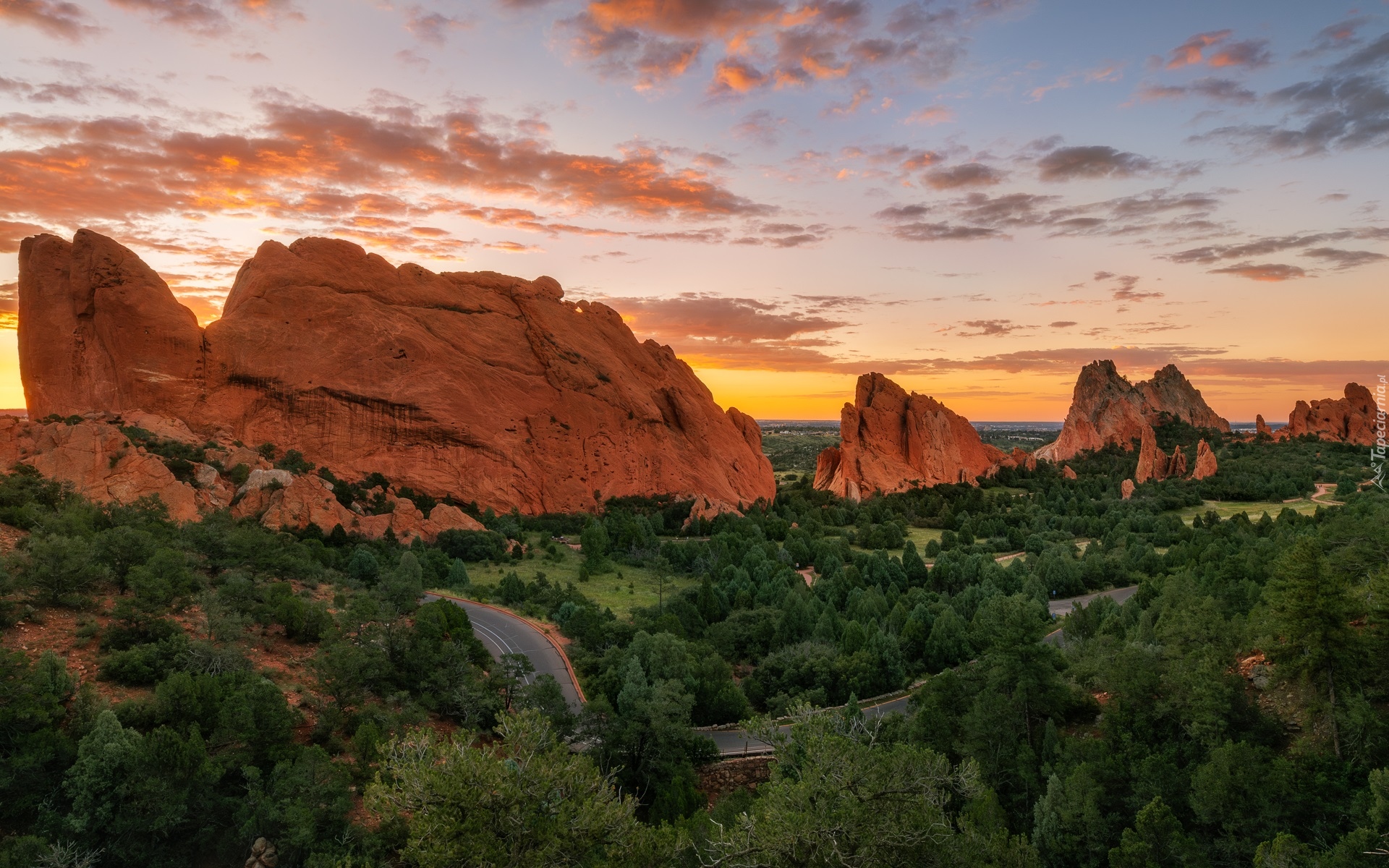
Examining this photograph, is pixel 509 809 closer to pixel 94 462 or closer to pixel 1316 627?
pixel 1316 627

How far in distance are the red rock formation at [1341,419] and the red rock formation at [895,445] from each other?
5260cm

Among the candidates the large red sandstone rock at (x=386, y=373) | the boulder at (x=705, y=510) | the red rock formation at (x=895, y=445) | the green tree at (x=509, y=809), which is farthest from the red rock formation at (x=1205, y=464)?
the green tree at (x=509, y=809)

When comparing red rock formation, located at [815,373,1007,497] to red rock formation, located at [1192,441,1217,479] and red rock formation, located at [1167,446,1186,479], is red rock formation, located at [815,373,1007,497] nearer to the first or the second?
red rock formation, located at [1167,446,1186,479]

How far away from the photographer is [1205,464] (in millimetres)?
93000

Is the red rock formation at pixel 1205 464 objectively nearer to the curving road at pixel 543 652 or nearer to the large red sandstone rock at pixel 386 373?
the large red sandstone rock at pixel 386 373

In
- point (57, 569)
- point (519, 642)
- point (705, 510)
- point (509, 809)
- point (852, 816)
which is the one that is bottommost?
point (519, 642)

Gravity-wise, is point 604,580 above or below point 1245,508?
below

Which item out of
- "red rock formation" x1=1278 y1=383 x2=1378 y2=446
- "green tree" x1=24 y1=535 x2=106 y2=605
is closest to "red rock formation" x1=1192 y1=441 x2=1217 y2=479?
"red rock formation" x1=1278 y1=383 x2=1378 y2=446

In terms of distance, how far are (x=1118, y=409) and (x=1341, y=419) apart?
2999 centimetres

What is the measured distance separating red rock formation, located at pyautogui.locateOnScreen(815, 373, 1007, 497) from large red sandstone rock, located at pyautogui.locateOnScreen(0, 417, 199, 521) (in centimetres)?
7532

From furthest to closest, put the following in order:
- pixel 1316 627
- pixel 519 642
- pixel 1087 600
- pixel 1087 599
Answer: pixel 1087 599
pixel 1087 600
pixel 519 642
pixel 1316 627

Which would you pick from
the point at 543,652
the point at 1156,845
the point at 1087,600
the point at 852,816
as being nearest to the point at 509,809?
the point at 852,816

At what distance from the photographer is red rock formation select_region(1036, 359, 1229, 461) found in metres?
130

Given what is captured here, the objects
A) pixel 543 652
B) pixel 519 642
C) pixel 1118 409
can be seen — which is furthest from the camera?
pixel 1118 409
